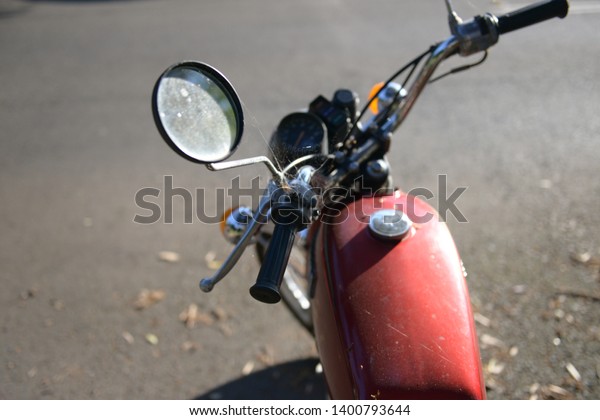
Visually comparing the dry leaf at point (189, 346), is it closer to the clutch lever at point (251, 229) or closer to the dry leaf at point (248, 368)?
the dry leaf at point (248, 368)

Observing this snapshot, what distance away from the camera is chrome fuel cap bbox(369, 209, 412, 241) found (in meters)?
1.70

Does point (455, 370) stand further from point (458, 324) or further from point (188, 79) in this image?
point (188, 79)

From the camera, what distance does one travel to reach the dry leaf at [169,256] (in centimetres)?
356

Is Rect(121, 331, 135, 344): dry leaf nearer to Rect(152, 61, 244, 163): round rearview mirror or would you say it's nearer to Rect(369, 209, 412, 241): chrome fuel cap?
Rect(369, 209, 412, 241): chrome fuel cap

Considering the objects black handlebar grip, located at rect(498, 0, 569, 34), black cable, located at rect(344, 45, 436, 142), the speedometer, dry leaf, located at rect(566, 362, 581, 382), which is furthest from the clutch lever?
dry leaf, located at rect(566, 362, 581, 382)

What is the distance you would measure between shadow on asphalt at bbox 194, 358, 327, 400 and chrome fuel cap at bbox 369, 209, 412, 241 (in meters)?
1.33

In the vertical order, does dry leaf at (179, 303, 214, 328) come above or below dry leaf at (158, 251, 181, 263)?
above

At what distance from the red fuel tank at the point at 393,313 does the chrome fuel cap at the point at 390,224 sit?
0.03 m

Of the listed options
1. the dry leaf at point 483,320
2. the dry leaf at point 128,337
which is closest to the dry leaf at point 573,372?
the dry leaf at point 483,320

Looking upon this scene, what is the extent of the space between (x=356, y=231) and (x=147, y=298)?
6.48ft

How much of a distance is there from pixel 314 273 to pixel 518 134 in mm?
3319

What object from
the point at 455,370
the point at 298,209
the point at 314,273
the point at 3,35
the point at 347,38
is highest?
the point at 298,209

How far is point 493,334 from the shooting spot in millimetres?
2943
